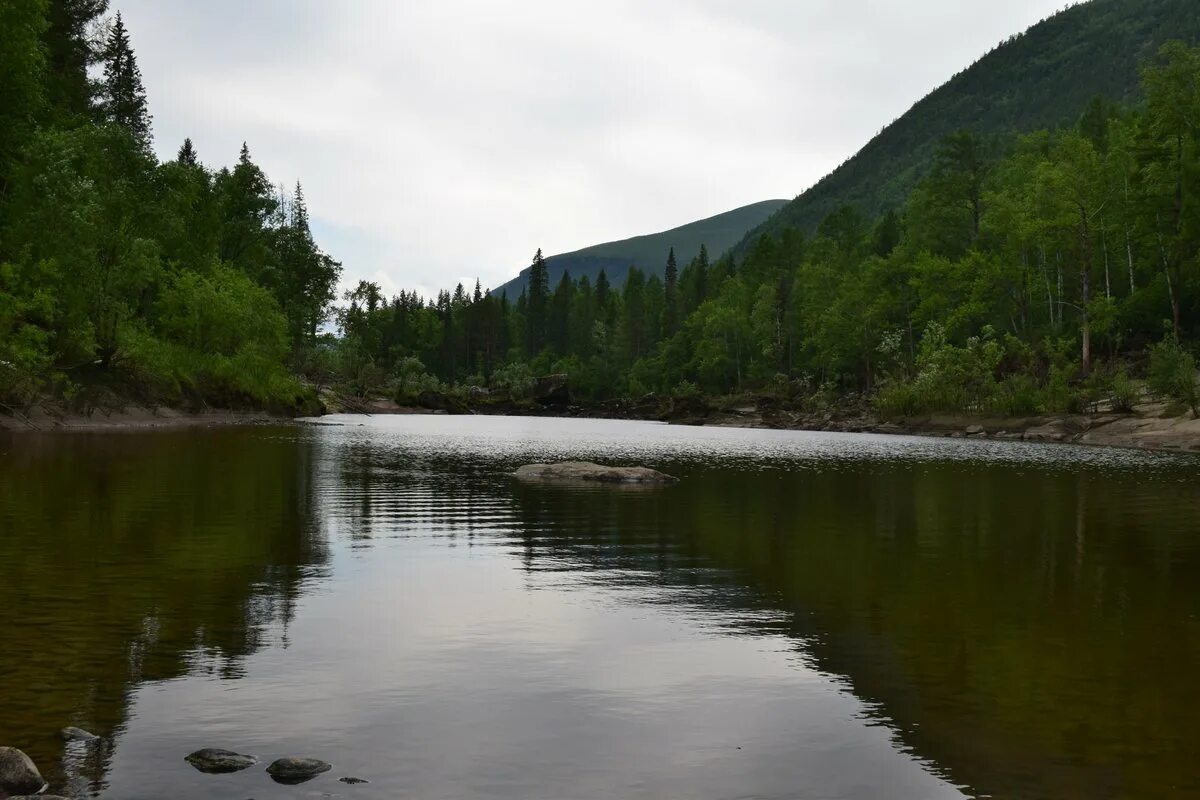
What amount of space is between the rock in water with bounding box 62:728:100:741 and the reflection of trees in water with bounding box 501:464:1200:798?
706cm

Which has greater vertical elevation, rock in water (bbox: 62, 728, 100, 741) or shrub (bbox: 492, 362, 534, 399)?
shrub (bbox: 492, 362, 534, 399)

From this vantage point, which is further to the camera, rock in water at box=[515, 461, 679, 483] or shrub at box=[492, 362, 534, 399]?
shrub at box=[492, 362, 534, 399]

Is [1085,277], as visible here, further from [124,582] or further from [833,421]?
[124,582]

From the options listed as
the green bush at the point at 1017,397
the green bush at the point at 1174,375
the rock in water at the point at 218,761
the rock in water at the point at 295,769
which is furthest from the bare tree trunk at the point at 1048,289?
the rock in water at the point at 218,761

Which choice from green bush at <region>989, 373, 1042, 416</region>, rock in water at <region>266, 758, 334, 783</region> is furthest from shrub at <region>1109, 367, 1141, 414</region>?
rock in water at <region>266, 758, 334, 783</region>

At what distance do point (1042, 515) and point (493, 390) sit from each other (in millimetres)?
162792

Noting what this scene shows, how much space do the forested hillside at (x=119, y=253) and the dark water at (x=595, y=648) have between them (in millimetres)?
28240

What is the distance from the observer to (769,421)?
113938mm

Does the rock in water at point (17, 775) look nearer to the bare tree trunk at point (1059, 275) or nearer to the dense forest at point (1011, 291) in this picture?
the dense forest at point (1011, 291)

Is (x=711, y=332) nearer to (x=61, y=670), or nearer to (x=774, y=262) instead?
(x=774, y=262)

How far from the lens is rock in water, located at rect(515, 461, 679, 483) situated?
34.1 meters

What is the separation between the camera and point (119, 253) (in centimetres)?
6144

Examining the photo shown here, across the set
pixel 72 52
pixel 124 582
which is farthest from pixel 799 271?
pixel 124 582

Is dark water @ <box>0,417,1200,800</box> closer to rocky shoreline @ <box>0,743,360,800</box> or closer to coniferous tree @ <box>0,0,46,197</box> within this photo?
rocky shoreline @ <box>0,743,360,800</box>
